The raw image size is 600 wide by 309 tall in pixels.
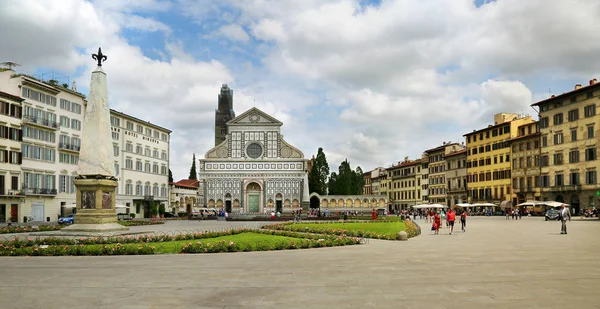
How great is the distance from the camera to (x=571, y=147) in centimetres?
6606

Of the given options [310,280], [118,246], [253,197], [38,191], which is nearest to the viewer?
[310,280]

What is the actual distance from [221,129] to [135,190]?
229ft

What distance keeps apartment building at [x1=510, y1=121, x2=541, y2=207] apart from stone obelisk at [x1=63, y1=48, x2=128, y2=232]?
62.3 meters

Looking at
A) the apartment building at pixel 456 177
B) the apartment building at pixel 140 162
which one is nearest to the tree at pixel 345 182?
the apartment building at pixel 456 177

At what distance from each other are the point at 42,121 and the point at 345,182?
61148 mm

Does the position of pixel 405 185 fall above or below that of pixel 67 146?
below

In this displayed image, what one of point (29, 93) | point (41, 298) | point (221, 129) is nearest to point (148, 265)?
point (41, 298)

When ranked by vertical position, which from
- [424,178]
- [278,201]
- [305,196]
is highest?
[424,178]

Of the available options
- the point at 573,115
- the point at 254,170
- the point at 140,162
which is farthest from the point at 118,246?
the point at 254,170

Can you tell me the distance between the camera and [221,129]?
5748 inches

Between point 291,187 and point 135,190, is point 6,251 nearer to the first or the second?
point 135,190

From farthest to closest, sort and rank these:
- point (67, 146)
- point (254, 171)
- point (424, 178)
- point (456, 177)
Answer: point (424, 178)
point (254, 171)
point (456, 177)
point (67, 146)

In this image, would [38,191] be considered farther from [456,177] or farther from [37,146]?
[456,177]

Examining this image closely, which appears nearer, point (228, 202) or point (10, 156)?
point (10, 156)
